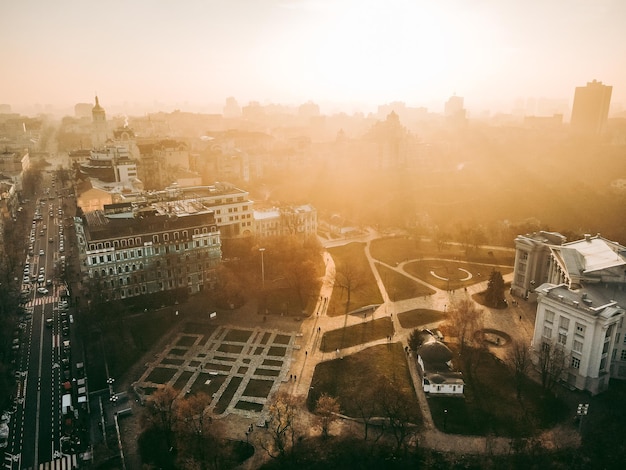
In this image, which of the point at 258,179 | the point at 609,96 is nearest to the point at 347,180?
the point at 258,179

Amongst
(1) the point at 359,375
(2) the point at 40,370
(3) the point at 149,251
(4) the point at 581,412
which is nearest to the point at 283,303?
(1) the point at 359,375

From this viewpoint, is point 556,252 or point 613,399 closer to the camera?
point 613,399

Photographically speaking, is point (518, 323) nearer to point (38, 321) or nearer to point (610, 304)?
point (610, 304)

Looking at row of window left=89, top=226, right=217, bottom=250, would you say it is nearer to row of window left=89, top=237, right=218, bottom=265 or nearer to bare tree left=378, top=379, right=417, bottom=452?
row of window left=89, top=237, right=218, bottom=265

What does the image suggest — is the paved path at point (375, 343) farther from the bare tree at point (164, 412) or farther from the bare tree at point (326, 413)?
the bare tree at point (164, 412)

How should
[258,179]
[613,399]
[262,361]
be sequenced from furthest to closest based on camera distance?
[258,179]
[262,361]
[613,399]

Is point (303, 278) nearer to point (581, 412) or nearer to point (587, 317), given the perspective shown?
point (587, 317)
